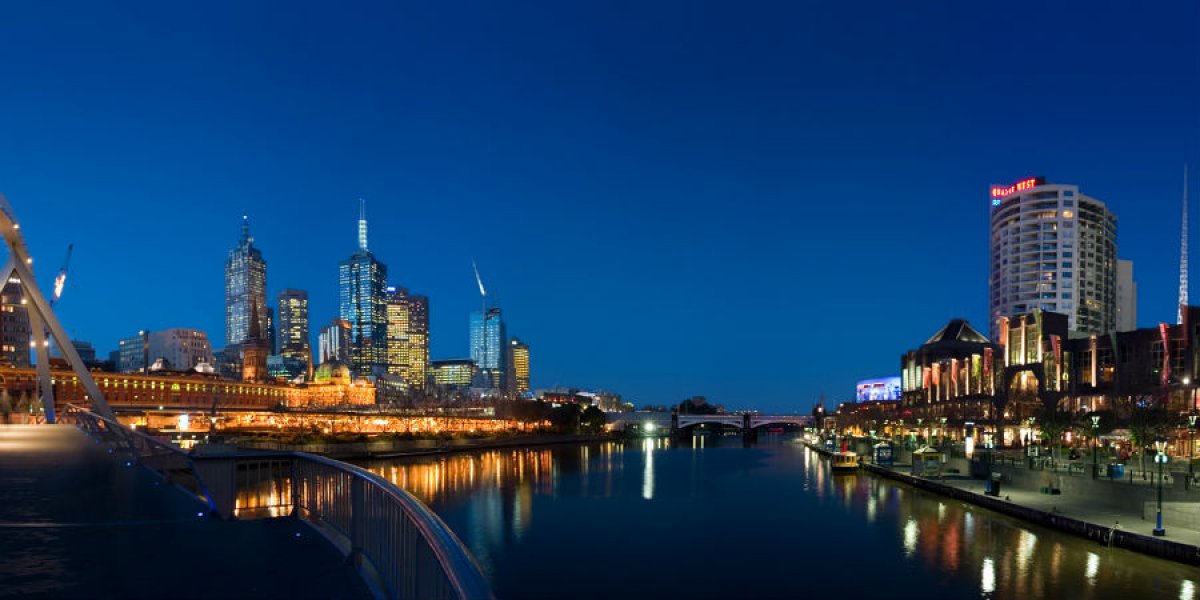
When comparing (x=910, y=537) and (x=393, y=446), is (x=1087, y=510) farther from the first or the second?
(x=393, y=446)

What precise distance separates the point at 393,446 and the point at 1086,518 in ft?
302

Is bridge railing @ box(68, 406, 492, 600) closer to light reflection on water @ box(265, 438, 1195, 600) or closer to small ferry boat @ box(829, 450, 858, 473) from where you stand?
light reflection on water @ box(265, 438, 1195, 600)

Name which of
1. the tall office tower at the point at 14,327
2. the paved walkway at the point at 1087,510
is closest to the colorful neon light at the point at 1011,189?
the paved walkway at the point at 1087,510

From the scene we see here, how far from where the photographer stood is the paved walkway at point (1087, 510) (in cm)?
3575

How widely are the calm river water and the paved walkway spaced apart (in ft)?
4.60

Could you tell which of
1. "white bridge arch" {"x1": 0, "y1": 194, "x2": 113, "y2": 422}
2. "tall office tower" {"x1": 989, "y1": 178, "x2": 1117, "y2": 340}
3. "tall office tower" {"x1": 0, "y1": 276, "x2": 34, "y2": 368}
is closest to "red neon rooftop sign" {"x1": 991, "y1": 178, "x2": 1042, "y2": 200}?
"tall office tower" {"x1": 989, "y1": 178, "x2": 1117, "y2": 340}

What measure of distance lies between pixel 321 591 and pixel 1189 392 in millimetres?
85779

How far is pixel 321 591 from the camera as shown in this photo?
381 inches

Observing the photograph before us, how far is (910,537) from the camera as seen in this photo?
4806cm

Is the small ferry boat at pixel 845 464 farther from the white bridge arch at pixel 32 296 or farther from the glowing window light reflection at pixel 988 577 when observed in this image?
the white bridge arch at pixel 32 296

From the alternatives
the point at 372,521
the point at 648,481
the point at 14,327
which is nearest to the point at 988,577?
the point at 372,521

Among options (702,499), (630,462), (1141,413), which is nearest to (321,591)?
(702,499)

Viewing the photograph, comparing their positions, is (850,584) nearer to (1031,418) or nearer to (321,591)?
(321,591)

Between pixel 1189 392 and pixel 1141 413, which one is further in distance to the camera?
pixel 1189 392
